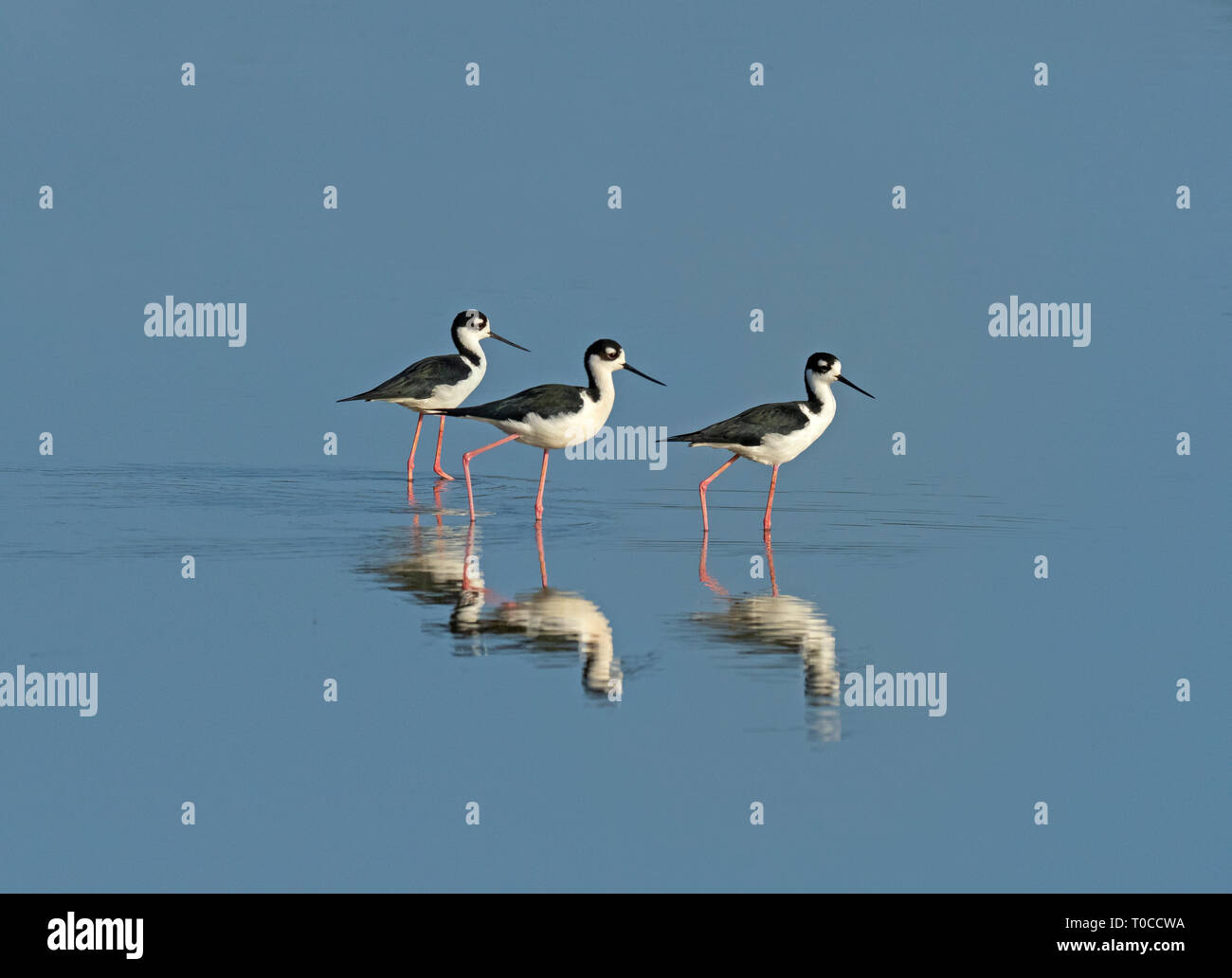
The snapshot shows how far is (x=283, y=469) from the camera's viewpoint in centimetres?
1966

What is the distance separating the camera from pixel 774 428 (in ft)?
53.2

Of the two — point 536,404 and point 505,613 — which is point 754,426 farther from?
point 505,613

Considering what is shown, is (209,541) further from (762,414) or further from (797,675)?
(797,675)

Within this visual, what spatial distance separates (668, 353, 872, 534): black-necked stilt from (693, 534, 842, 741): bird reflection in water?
10.4 feet

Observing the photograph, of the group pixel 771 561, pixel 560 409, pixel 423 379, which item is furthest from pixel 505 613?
pixel 423 379

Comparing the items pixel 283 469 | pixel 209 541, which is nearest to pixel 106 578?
pixel 209 541

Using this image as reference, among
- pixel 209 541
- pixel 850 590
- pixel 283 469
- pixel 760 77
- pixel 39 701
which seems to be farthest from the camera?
pixel 283 469

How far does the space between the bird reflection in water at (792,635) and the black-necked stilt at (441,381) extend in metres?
7.81

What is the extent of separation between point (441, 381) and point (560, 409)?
4516mm

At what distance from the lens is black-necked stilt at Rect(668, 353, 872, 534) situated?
636 inches

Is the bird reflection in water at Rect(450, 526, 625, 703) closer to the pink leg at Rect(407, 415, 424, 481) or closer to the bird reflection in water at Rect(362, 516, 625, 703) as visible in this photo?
the bird reflection in water at Rect(362, 516, 625, 703)

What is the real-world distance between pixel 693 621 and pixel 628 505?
228 inches

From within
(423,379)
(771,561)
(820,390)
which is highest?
(423,379)

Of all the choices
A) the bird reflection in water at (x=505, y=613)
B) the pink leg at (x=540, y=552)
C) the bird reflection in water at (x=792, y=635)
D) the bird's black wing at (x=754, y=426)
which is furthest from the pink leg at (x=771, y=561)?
the pink leg at (x=540, y=552)
